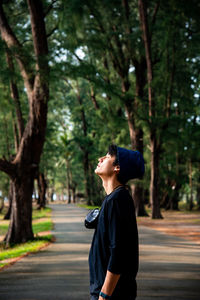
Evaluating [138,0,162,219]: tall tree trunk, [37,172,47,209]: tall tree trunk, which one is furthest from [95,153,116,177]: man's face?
[37,172,47,209]: tall tree trunk

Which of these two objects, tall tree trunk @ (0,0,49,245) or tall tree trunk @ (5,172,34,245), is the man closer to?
tall tree trunk @ (0,0,49,245)

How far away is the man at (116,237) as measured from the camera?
7.63 feet

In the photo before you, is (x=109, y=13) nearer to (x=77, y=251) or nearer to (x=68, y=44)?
(x=68, y=44)

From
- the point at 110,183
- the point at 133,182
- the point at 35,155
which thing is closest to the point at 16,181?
the point at 35,155

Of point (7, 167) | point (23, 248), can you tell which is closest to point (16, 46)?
point (7, 167)

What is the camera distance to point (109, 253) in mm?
2443

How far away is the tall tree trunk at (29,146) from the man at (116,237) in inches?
435

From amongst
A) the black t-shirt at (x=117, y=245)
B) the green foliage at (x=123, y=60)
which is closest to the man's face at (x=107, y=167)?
the black t-shirt at (x=117, y=245)

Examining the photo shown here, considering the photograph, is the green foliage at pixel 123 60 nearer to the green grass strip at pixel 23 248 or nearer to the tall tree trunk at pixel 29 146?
the tall tree trunk at pixel 29 146

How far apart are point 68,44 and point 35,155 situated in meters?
4.41

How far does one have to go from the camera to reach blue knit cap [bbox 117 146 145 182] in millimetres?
2594

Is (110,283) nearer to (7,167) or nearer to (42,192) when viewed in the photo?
(7,167)

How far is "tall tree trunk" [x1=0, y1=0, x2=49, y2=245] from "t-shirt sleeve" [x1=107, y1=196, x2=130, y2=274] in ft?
37.1

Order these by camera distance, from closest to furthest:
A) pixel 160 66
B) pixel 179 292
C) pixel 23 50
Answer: pixel 179 292 → pixel 23 50 → pixel 160 66
